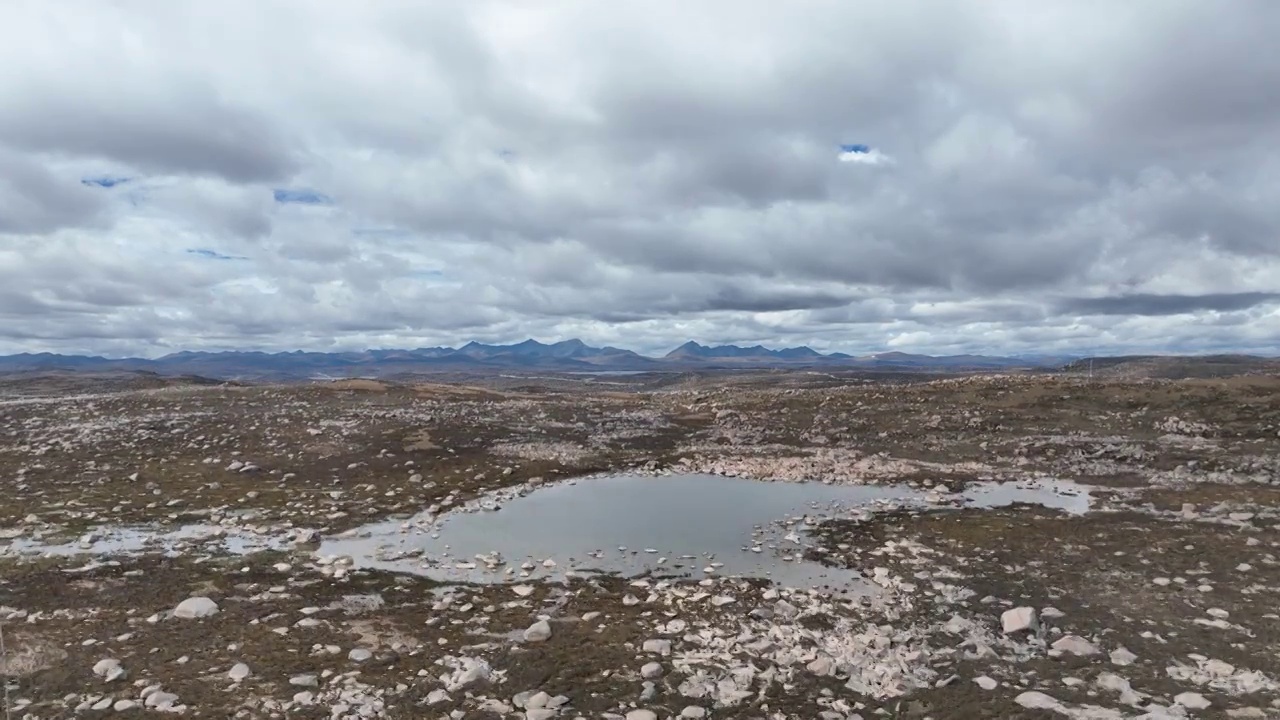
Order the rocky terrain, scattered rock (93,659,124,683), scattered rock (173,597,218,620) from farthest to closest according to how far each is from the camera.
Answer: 1. scattered rock (173,597,218,620)
2. scattered rock (93,659,124,683)
3. the rocky terrain

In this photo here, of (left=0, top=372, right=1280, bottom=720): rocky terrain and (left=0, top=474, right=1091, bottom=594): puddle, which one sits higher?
(left=0, top=372, right=1280, bottom=720): rocky terrain

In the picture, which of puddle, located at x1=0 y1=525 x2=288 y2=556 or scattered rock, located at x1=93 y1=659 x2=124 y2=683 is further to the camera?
puddle, located at x1=0 y1=525 x2=288 y2=556

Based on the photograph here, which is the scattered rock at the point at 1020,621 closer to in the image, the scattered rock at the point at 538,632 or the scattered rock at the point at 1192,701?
the scattered rock at the point at 1192,701

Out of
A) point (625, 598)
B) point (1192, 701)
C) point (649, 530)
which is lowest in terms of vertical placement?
point (649, 530)

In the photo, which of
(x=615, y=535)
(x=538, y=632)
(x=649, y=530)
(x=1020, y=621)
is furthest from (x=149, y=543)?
(x=1020, y=621)

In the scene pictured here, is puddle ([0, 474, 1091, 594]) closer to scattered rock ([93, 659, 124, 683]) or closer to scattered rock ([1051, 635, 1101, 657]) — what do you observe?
scattered rock ([1051, 635, 1101, 657])

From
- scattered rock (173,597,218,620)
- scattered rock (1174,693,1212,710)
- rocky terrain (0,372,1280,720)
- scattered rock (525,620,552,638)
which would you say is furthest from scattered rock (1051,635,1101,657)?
scattered rock (173,597,218,620)

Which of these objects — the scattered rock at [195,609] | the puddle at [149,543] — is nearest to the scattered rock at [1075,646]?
the scattered rock at [195,609]

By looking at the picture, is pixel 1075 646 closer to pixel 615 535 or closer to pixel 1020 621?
pixel 1020 621
